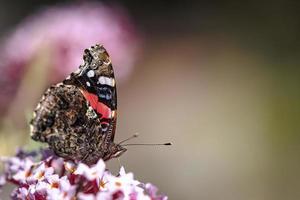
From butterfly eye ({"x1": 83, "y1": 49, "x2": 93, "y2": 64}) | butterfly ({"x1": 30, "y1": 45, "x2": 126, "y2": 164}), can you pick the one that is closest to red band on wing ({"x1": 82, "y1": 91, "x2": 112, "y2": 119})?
butterfly ({"x1": 30, "y1": 45, "x2": 126, "y2": 164})

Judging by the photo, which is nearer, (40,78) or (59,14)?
(40,78)

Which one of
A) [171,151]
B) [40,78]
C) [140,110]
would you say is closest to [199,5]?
[140,110]

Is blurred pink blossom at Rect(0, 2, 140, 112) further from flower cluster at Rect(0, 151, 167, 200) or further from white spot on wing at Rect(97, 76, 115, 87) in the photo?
flower cluster at Rect(0, 151, 167, 200)

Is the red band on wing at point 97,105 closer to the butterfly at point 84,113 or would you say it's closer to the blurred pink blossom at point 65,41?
the butterfly at point 84,113

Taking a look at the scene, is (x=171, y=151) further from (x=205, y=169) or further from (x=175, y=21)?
(x=175, y=21)

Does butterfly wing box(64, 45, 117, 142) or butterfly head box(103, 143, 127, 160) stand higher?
butterfly wing box(64, 45, 117, 142)

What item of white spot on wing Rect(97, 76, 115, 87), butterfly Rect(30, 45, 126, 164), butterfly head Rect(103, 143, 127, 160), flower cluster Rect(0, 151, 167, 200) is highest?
white spot on wing Rect(97, 76, 115, 87)
